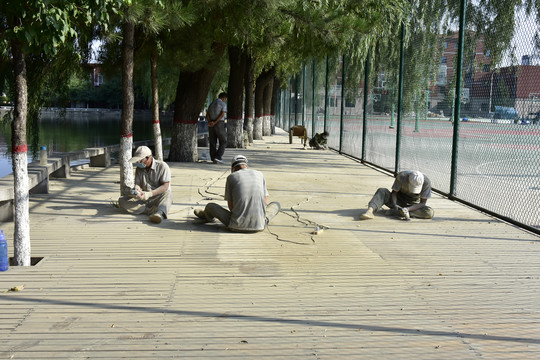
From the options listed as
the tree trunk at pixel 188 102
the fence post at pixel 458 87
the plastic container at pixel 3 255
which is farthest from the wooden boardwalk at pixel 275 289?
the tree trunk at pixel 188 102

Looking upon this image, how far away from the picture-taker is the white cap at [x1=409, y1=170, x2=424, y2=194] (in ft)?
26.4

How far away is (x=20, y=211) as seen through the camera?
18.2 ft

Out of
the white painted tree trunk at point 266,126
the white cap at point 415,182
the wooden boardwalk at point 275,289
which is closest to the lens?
the wooden boardwalk at point 275,289

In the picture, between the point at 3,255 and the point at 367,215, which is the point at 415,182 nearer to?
the point at 367,215

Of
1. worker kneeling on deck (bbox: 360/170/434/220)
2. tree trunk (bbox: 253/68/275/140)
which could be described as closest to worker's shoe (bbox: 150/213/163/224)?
worker kneeling on deck (bbox: 360/170/434/220)

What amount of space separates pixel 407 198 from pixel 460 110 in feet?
7.50

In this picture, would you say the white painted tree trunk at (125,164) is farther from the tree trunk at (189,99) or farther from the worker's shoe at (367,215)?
the tree trunk at (189,99)

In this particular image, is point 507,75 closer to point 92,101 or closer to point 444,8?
point 444,8

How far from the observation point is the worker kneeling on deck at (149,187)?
789 cm

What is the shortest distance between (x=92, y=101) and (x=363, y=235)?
10384cm

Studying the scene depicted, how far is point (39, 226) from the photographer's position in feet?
24.0

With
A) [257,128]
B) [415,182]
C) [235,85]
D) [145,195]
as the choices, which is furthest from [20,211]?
[257,128]

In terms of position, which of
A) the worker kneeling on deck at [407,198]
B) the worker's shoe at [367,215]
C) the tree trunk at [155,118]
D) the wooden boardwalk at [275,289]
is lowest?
the wooden boardwalk at [275,289]

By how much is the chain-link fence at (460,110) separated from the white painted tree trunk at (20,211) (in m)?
5.94
